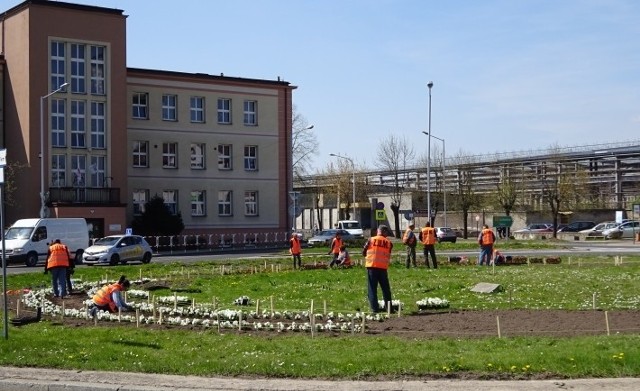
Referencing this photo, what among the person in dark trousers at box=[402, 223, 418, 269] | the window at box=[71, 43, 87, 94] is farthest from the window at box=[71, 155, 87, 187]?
the person in dark trousers at box=[402, 223, 418, 269]

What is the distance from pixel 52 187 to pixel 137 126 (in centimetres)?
940

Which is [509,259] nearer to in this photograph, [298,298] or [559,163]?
[298,298]

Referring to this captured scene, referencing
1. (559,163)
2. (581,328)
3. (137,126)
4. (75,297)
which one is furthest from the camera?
(559,163)

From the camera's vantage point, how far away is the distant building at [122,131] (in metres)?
57.3

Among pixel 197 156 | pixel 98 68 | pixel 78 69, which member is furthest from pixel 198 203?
pixel 78 69

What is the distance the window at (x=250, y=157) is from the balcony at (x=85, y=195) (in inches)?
508

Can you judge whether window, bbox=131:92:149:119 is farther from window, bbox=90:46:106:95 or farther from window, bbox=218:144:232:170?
window, bbox=218:144:232:170

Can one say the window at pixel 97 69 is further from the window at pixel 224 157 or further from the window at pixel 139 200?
the window at pixel 224 157

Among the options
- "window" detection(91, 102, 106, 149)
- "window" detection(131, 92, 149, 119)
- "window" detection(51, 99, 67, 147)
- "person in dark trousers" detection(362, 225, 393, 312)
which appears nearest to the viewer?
"person in dark trousers" detection(362, 225, 393, 312)

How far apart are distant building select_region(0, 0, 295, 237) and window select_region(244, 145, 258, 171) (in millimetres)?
99

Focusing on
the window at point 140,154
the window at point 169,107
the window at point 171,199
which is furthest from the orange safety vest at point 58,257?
the window at point 169,107

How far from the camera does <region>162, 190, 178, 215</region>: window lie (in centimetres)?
6600

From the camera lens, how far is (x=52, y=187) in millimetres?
57625

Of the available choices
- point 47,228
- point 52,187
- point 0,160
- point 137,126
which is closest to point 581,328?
point 0,160
